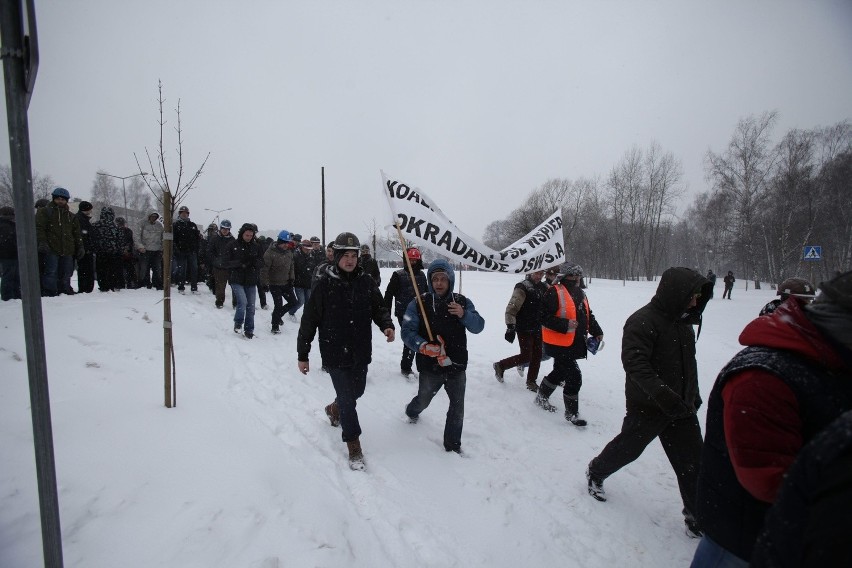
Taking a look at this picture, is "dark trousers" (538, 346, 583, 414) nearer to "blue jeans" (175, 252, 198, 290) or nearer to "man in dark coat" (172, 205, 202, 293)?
"man in dark coat" (172, 205, 202, 293)

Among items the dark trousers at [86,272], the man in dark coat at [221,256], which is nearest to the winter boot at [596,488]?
the man in dark coat at [221,256]

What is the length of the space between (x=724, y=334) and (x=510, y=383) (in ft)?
38.5

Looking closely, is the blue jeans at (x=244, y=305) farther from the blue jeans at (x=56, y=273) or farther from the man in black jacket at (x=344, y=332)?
the man in black jacket at (x=344, y=332)

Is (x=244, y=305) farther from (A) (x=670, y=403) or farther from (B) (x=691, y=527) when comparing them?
(B) (x=691, y=527)

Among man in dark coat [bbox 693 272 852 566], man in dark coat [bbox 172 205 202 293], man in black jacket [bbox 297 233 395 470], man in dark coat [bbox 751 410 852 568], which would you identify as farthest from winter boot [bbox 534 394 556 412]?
man in dark coat [bbox 172 205 202 293]

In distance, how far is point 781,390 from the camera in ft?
4.62

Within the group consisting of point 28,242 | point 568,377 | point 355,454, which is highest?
point 28,242

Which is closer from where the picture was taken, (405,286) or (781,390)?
(781,390)

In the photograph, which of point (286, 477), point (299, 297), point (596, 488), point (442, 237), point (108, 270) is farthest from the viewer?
point (299, 297)

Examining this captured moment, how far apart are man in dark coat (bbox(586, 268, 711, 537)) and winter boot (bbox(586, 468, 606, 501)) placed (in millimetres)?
531

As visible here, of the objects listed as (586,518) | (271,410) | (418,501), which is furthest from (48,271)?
(586,518)

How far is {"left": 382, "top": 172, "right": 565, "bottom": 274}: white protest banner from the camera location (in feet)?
14.9

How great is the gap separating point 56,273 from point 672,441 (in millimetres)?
10233

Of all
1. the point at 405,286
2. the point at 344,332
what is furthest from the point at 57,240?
the point at 344,332
